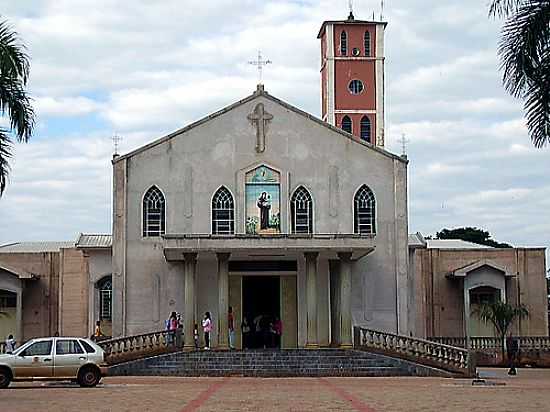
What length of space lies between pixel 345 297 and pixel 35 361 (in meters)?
12.4

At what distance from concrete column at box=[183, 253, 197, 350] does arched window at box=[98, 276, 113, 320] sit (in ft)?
21.3

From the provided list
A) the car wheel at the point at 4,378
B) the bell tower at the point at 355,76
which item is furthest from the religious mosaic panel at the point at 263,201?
the bell tower at the point at 355,76

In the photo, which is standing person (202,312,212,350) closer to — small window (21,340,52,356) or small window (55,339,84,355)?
small window (55,339,84,355)

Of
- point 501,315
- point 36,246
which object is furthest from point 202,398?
point 36,246

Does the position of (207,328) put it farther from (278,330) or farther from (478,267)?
(478,267)

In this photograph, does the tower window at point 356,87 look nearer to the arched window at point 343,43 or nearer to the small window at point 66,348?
the arched window at point 343,43

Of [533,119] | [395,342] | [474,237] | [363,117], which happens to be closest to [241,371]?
[395,342]

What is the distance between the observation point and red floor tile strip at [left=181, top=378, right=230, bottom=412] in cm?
1970

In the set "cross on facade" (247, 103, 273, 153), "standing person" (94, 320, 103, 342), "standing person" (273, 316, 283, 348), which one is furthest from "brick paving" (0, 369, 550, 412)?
"cross on facade" (247, 103, 273, 153)

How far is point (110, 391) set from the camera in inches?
990

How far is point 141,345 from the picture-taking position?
3472 cm

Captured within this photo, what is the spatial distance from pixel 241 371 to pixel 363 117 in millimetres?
41480

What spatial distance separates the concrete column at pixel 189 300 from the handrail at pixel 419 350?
5.35 metres

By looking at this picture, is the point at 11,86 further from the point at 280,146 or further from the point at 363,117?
the point at 363,117
